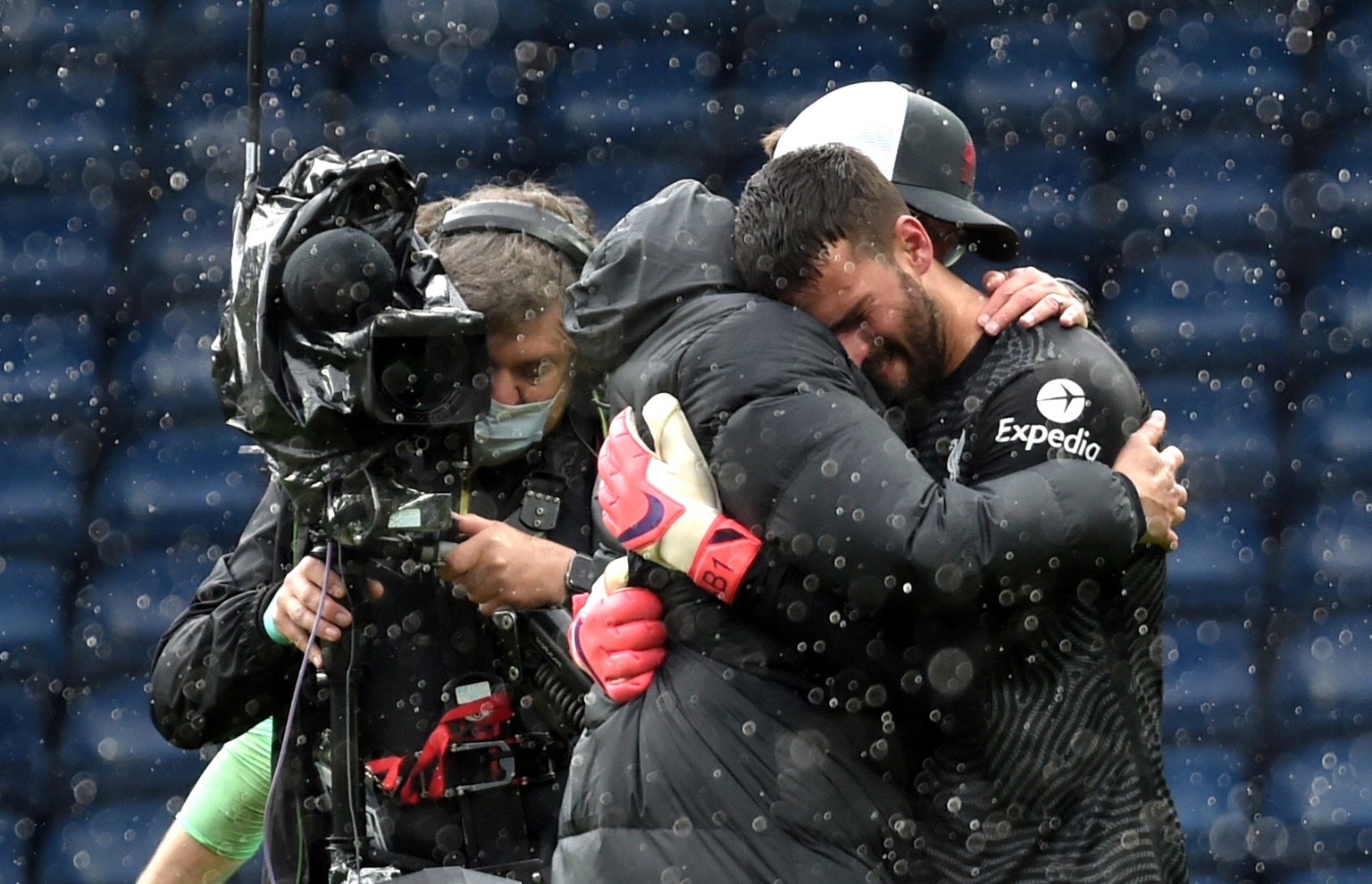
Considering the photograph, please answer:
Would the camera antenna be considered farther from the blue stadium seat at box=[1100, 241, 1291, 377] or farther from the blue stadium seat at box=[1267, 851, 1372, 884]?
the blue stadium seat at box=[1267, 851, 1372, 884]

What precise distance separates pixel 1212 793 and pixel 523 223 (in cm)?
213

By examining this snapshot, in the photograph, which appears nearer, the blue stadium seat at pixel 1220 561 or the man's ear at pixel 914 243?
the man's ear at pixel 914 243

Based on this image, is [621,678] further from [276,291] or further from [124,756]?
[124,756]

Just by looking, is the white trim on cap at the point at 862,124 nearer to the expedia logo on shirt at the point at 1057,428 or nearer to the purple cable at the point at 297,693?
the expedia logo on shirt at the point at 1057,428

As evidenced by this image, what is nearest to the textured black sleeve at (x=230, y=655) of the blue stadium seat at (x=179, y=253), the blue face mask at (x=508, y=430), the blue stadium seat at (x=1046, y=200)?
the blue face mask at (x=508, y=430)

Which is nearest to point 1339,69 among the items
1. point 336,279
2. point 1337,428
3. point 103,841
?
point 1337,428

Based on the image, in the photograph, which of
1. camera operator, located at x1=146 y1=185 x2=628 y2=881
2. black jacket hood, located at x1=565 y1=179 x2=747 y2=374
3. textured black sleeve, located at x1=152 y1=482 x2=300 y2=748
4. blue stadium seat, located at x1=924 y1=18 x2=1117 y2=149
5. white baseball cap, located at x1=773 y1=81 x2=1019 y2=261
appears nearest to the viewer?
black jacket hood, located at x1=565 y1=179 x2=747 y2=374

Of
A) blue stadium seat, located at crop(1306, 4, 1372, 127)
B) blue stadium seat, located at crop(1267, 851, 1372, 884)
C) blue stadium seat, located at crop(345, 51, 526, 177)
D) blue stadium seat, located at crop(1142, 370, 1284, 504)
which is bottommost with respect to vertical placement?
blue stadium seat, located at crop(1267, 851, 1372, 884)

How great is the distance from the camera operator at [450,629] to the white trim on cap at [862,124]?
0.52 meters

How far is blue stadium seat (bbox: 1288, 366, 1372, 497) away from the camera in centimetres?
406

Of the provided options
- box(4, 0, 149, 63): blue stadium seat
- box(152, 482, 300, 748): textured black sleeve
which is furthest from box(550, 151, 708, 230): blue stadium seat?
box(152, 482, 300, 748): textured black sleeve

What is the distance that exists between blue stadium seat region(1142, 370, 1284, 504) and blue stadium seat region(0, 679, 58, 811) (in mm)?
2511

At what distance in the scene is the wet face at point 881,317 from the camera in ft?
→ 7.43

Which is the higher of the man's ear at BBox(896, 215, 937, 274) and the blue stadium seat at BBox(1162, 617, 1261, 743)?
the man's ear at BBox(896, 215, 937, 274)
